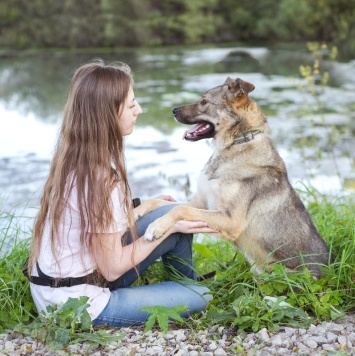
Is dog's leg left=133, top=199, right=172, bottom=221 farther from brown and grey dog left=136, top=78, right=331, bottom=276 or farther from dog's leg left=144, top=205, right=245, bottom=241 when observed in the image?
dog's leg left=144, top=205, right=245, bottom=241

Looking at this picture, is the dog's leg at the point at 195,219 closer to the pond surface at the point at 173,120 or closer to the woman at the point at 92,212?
the woman at the point at 92,212

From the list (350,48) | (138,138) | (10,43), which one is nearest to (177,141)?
(138,138)

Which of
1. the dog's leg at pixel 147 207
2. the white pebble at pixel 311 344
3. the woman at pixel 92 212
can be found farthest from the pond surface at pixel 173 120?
the white pebble at pixel 311 344

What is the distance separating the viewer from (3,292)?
3568 millimetres

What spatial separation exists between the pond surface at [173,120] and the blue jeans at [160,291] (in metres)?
0.88

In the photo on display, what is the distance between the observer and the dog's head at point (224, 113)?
153 inches

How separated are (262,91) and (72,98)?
37.4 ft

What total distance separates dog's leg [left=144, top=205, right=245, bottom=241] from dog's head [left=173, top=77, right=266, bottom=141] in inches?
24.3

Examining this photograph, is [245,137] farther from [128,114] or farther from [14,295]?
[14,295]

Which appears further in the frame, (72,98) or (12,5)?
(12,5)

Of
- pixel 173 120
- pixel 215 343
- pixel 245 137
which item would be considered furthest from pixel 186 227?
pixel 173 120

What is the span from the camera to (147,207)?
3943 mm

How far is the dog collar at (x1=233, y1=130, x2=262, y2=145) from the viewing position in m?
3.87

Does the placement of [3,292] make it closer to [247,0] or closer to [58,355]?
[58,355]
